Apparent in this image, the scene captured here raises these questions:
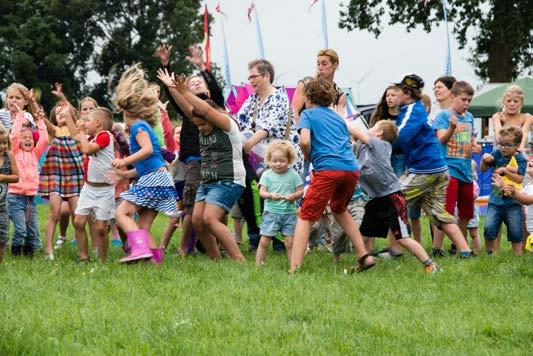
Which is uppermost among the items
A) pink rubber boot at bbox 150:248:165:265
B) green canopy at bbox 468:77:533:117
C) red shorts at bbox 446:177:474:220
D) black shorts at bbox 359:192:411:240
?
black shorts at bbox 359:192:411:240

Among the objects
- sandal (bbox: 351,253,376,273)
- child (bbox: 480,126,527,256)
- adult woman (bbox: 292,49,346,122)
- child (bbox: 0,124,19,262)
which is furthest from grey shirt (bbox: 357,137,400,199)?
child (bbox: 0,124,19,262)

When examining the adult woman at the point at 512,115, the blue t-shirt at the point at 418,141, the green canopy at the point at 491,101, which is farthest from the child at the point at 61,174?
the green canopy at the point at 491,101

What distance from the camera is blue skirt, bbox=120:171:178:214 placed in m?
8.21

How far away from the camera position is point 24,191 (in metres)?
9.37

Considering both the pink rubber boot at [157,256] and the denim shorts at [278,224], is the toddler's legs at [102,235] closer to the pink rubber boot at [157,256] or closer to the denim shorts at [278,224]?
the pink rubber boot at [157,256]

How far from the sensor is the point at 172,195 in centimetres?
837

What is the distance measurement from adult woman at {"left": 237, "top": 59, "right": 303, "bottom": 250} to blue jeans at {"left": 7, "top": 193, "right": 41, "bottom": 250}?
2267mm

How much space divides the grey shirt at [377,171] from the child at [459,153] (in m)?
1.65

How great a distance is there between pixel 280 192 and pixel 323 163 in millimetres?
1095

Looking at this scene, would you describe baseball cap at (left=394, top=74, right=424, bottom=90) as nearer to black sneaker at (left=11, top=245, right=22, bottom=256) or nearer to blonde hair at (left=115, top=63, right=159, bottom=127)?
blonde hair at (left=115, top=63, right=159, bottom=127)

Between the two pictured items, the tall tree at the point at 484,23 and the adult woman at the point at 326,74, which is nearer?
the adult woman at the point at 326,74

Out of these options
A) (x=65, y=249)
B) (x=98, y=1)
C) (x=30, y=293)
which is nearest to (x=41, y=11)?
(x=98, y=1)

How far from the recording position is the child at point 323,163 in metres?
7.76

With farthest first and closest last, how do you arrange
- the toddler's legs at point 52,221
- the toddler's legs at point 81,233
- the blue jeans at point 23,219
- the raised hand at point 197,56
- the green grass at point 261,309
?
the toddler's legs at point 52,221 < the blue jeans at point 23,219 < the toddler's legs at point 81,233 < the raised hand at point 197,56 < the green grass at point 261,309
